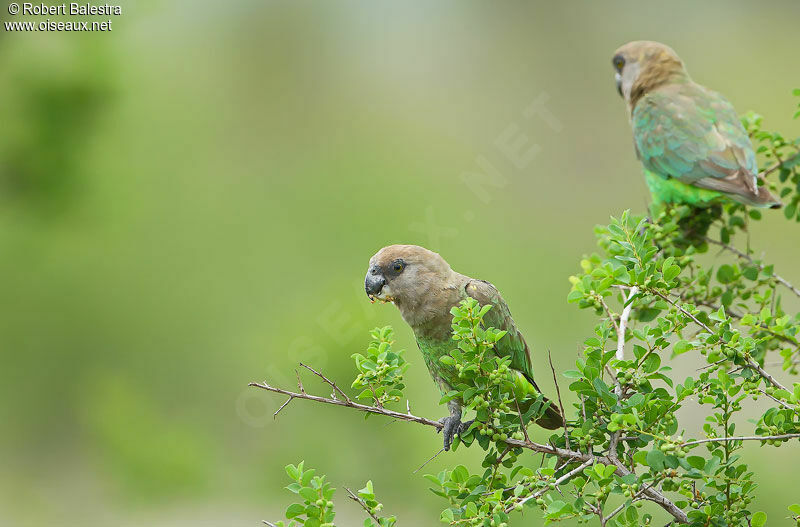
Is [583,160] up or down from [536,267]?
up

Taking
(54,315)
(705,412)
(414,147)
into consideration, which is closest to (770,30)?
(414,147)

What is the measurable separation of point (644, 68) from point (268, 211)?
473 cm

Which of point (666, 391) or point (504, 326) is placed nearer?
point (666, 391)

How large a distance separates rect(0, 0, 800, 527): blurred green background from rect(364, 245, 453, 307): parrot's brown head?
1837 mm

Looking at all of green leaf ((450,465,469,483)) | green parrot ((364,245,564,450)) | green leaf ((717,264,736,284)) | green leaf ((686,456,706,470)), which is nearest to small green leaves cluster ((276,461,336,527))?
green leaf ((450,465,469,483))

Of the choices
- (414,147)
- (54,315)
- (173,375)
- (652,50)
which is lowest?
(173,375)

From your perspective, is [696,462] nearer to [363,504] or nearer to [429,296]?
[363,504]

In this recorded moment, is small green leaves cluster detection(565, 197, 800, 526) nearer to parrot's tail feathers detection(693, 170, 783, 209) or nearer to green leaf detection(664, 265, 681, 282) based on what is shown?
green leaf detection(664, 265, 681, 282)

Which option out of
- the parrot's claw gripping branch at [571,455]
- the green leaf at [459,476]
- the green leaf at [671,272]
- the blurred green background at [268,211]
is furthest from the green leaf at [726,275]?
the blurred green background at [268,211]

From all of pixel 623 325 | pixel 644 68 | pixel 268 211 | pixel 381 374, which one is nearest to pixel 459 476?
pixel 381 374

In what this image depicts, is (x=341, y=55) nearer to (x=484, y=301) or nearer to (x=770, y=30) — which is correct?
(x=770, y=30)

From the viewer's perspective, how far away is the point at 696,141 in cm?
358

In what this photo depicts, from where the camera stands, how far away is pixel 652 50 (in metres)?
4.20

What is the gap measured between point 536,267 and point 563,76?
359 cm
